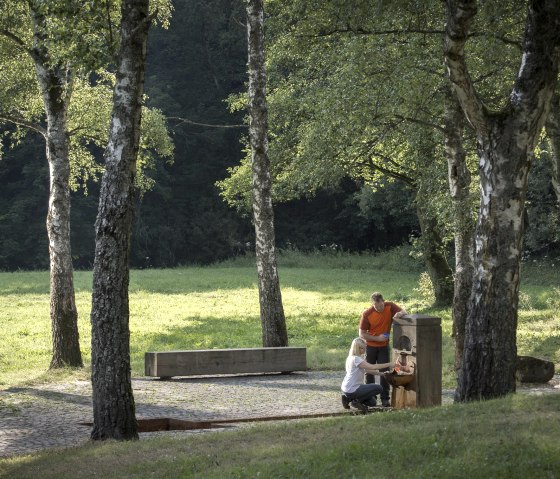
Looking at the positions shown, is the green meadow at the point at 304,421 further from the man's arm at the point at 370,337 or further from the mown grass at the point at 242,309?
the man's arm at the point at 370,337

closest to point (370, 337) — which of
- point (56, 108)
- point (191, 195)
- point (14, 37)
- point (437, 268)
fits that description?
point (56, 108)

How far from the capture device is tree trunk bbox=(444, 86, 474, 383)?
21.0 m

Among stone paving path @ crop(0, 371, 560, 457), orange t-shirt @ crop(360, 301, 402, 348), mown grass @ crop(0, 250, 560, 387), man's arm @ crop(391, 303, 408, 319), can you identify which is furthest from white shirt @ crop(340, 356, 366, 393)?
mown grass @ crop(0, 250, 560, 387)

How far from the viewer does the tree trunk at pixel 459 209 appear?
20984 mm

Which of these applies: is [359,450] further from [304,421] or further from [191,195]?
[191,195]

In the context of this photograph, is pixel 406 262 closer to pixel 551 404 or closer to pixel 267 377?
pixel 267 377

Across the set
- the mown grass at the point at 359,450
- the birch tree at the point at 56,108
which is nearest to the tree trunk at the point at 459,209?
the birch tree at the point at 56,108

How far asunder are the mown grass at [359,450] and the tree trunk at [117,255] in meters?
0.76

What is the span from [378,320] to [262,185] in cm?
678

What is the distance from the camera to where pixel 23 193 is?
243 ft

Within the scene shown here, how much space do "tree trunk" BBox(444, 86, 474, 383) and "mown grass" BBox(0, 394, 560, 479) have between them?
325 inches

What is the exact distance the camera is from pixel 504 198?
45.6 feet

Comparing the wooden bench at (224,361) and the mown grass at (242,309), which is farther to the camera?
the mown grass at (242,309)

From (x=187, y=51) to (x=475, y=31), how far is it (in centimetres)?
6212
